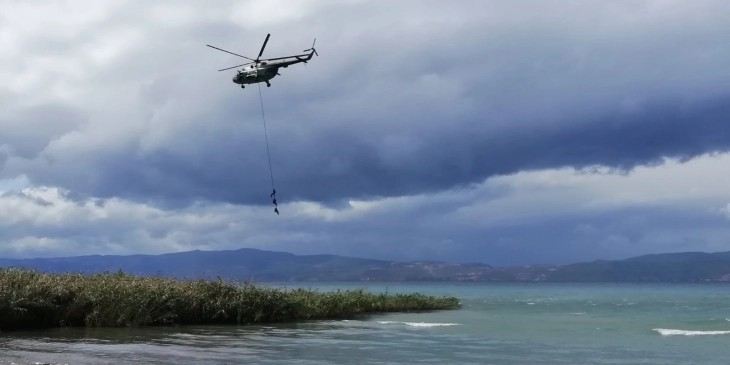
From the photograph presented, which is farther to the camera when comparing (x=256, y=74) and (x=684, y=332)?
(x=684, y=332)

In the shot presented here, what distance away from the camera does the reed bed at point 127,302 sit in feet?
119

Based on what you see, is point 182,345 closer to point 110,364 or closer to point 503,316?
point 110,364

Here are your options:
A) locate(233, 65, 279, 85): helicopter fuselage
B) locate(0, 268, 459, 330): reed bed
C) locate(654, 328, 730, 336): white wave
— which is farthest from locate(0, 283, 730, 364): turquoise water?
locate(233, 65, 279, 85): helicopter fuselage

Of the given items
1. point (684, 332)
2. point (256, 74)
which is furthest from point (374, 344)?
point (684, 332)

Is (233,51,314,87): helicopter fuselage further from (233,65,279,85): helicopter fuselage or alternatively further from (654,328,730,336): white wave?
(654,328,730,336): white wave

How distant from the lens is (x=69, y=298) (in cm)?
3809

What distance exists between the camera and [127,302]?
38.7m

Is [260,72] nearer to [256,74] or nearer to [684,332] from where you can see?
[256,74]

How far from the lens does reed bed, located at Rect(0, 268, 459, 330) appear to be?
3616 centimetres

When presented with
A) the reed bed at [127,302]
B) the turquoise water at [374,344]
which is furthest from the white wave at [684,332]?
the reed bed at [127,302]

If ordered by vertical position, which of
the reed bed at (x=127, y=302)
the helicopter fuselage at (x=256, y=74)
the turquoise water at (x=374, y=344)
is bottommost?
the turquoise water at (x=374, y=344)

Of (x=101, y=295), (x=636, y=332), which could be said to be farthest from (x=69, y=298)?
(x=636, y=332)

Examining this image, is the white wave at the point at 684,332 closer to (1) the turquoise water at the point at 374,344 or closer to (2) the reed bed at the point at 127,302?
(1) the turquoise water at the point at 374,344

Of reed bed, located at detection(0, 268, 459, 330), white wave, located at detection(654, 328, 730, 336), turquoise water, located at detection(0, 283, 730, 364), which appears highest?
reed bed, located at detection(0, 268, 459, 330)
